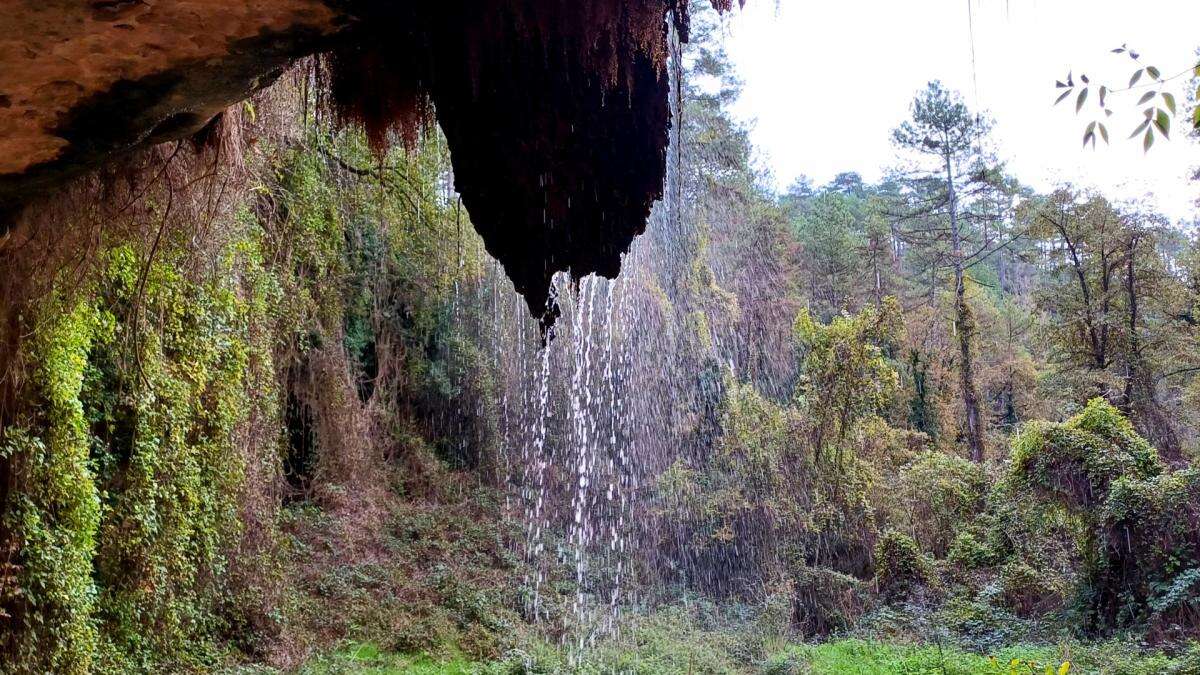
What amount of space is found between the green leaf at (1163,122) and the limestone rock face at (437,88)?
5.52 feet

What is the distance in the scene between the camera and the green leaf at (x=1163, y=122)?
1881mm

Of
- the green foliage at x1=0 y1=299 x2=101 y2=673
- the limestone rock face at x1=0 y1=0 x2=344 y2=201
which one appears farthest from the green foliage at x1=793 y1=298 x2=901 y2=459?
the limestone rock face at x1=0 y1=0 x2=344 y2=201

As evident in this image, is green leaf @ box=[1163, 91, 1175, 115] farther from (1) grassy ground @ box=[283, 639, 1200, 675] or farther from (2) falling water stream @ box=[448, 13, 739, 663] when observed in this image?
(2) falling water stream @ box=[448, 13, 739, 663]

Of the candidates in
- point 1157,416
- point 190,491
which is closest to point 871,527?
point 1157,416

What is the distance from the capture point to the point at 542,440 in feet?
55.8

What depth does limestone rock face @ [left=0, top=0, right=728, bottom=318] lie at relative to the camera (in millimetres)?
2473

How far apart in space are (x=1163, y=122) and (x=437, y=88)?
244 centimetres

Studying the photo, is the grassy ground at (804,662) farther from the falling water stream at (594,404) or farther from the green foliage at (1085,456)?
the falling water stream at (594,404)

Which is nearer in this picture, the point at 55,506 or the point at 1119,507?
the point at 55,506

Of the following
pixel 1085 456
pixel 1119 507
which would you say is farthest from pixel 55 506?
pixel 1085 456

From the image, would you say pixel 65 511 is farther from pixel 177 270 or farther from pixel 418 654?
pixel 418 654

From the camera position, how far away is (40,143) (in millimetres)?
2924

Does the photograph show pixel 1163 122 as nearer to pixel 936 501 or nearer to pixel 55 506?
pixel 55 506

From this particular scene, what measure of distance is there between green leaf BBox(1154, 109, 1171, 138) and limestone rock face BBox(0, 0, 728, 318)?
1.68 metres
